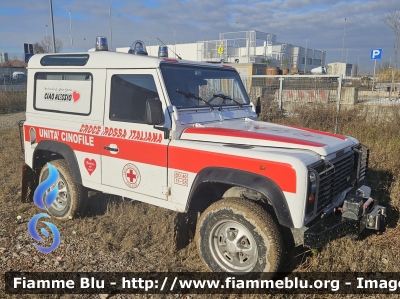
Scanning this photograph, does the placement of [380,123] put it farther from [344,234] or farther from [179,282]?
[179,282]

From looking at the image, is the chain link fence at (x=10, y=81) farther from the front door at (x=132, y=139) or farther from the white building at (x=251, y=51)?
the front door at (x=132, y=139)

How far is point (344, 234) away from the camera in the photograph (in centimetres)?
338

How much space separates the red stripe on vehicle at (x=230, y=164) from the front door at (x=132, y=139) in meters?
0.19

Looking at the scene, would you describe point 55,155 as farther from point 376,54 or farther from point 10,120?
point 10,120

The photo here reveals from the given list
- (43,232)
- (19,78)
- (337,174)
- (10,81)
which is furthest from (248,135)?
(19,78)

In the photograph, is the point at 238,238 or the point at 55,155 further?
the point at 55,155

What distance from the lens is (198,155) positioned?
355 cm

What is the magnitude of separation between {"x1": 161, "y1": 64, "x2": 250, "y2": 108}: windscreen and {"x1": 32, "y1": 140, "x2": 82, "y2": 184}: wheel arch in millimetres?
1720

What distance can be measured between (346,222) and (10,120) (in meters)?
16.4

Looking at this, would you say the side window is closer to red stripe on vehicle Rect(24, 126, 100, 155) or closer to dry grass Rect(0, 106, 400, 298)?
red stripe on vehicle Rect(24, 126, 100, 155)

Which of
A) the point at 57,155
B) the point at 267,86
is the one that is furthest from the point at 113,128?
the point at 267,86

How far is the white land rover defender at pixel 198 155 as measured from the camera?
10.6 ft

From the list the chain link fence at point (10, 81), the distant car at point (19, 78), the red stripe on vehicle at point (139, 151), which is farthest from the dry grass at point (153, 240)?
the distant car at point (19, 78)

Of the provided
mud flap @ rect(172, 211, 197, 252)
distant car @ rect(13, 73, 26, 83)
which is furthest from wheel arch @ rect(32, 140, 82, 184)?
distant car @ rect(13, 73, 26, 83)
